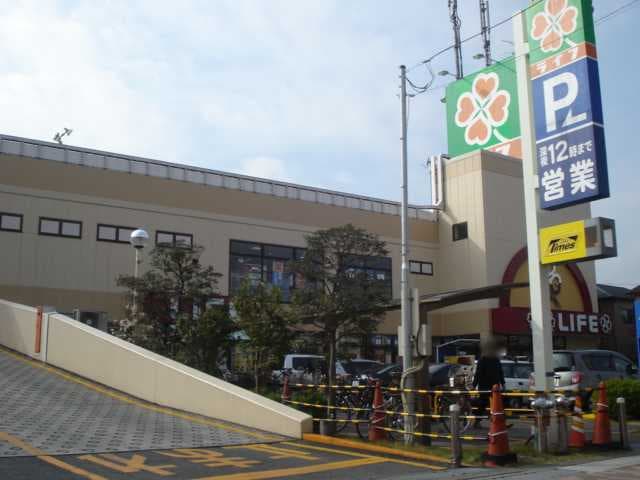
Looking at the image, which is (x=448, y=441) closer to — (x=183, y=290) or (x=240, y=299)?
(x=240, y=299)

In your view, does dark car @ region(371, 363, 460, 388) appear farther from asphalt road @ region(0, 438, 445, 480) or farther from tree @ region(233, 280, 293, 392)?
asphalt road @ region(0, 438, 445, 480)

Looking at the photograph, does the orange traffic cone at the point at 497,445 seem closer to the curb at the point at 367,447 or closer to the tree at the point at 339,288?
the curb at the point at 367,447

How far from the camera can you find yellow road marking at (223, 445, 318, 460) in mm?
10305

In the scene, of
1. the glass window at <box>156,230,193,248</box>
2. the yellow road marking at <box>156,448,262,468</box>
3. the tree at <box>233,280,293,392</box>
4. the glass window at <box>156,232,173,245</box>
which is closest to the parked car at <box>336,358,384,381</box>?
the tree at <box>233,280,293,392</box>

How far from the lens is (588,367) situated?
1992 cm

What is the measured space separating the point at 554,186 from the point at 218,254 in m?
21.1

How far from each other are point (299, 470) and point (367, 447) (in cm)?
236

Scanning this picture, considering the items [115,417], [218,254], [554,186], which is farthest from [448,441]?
[218,254]

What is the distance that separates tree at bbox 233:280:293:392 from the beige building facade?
31.6 ft

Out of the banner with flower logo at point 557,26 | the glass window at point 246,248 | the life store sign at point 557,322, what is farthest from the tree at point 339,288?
the life store sign at point 557,322

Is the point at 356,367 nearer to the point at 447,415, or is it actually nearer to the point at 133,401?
the point at 133,401

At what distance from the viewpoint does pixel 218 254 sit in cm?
3133

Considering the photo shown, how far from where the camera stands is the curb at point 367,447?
1045cm

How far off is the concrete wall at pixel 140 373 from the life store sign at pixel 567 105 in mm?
6298
